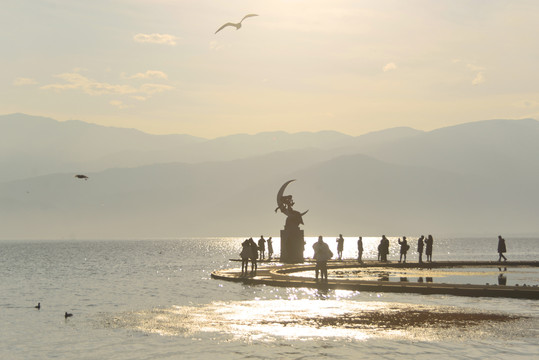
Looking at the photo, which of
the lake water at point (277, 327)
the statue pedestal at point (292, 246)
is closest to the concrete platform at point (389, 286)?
the lake water at point (277, 327)

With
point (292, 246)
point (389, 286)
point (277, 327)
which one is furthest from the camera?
point (292, 246)

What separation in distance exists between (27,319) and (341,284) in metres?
13.2

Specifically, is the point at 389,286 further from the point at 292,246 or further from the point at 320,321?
the point at 292,246

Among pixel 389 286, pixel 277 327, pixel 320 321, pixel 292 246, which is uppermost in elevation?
pixel 292 246

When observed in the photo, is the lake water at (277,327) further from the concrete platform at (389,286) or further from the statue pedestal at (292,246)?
the statue pedestal at (292,246)

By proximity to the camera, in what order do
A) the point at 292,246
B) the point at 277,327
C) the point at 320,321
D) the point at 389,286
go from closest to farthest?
1. the point at 277,327
2. the point at 320,321
3. the point at 389,286
4. the point at 292,246

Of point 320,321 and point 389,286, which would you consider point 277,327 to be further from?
point 389,286

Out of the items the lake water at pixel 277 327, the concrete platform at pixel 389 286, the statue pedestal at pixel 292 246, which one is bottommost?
the lake water at pixel 277 327

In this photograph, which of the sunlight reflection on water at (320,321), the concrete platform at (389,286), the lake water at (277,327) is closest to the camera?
the lake water at (277,327)

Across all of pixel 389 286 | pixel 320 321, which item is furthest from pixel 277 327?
pixel 389 286

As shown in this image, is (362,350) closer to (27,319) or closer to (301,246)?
(27,319)

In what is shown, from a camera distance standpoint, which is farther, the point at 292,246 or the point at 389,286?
the point at 292,246

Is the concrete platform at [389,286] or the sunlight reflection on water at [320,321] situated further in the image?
the concrete platform at [389,286]

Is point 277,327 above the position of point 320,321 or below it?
below
